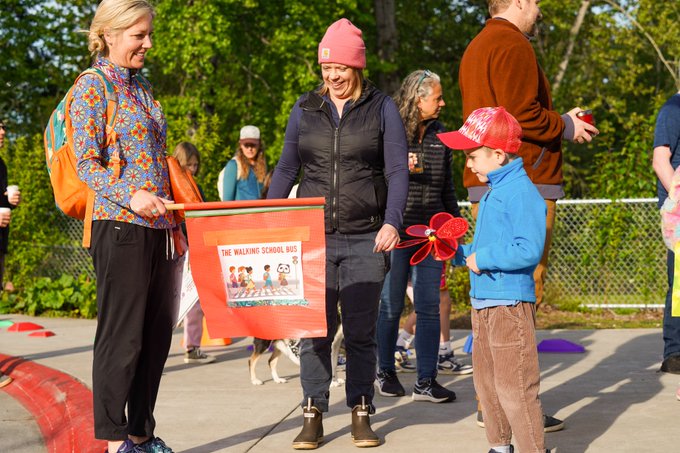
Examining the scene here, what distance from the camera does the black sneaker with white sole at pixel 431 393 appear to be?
6.45m

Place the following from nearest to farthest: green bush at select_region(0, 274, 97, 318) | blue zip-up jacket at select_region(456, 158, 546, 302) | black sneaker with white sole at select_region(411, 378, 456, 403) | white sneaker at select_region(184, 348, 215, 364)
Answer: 1. blue zip-up jacket at select_region(456, 158, 546, 302)
2. black sneaker with white sole at select_region(411, 378, 456, 403)
3. white sneaker at select_region(184, 348, 215, 364)
4. green bush at select_region(0, 274, 97, 318)

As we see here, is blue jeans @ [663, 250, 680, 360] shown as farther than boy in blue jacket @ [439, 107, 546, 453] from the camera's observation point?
Yes

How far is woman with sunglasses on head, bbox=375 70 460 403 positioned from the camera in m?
6.69

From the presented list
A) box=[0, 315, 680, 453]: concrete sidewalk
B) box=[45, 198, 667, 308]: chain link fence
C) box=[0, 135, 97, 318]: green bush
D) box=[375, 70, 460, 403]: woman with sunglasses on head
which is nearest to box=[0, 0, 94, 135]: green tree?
box=[0, 135, 97, 318]: green bush

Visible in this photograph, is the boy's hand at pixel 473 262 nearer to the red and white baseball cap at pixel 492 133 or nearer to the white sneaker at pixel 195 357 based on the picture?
the red and white baseball cap at pixel 492 133

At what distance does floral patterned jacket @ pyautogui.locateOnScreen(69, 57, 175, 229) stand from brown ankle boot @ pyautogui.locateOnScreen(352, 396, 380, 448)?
149 cm

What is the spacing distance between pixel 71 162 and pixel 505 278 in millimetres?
2061

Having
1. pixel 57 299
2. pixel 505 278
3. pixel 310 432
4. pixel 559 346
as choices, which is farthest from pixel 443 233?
pixel 57 299

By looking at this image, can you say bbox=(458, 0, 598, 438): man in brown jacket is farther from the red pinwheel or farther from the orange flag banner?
the orange flag banner

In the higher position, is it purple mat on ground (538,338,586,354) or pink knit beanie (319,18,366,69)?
pink knit beanie (319,18,366,69)

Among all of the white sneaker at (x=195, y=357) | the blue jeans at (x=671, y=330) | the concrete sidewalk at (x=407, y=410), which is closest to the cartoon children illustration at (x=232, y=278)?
the concrete sidewalk at (x=407, y=410)

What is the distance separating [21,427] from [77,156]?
115 inches

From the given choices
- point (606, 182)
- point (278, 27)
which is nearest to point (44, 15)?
point (278, 27)

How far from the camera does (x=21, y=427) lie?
6.56 metres
